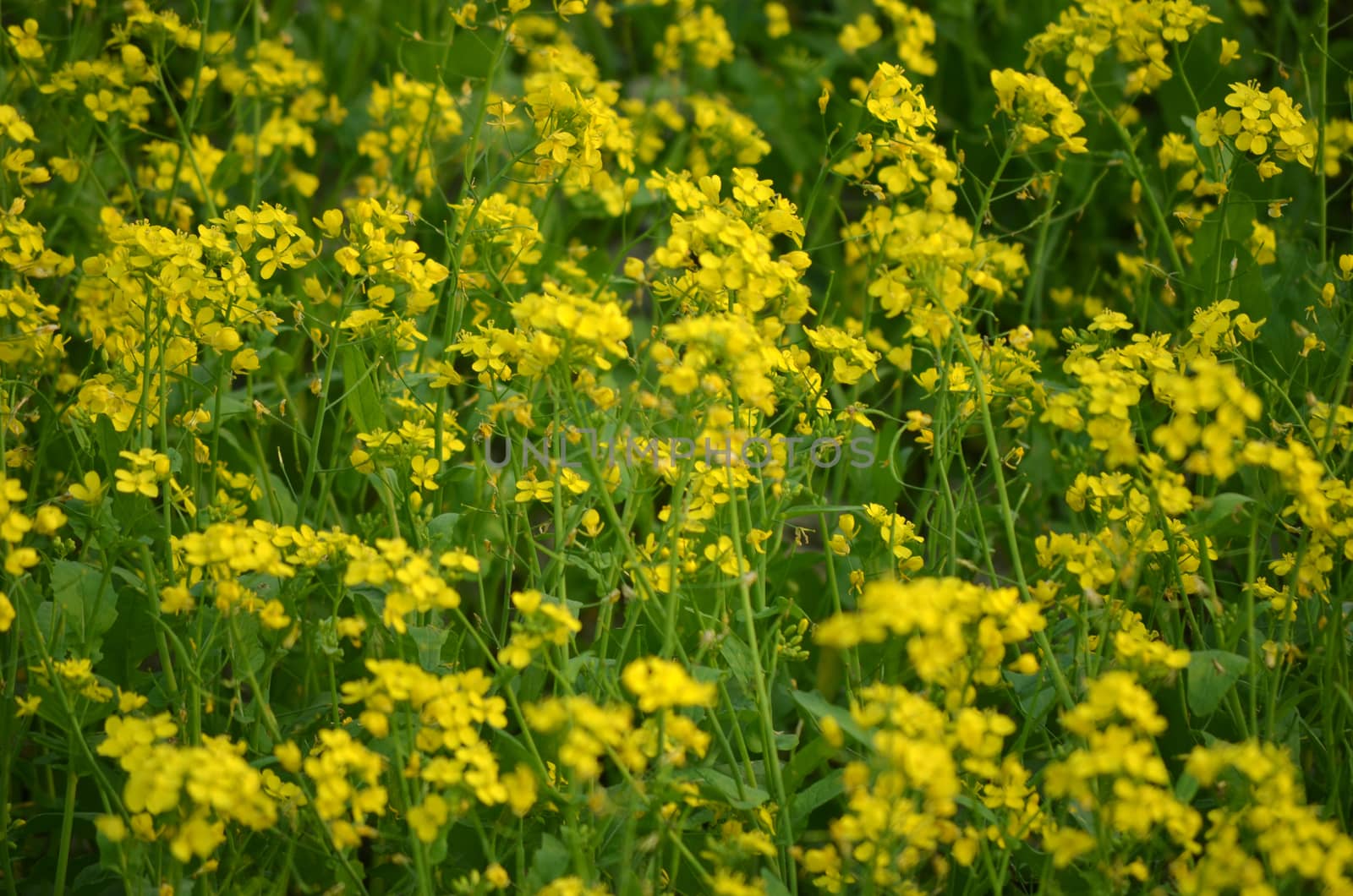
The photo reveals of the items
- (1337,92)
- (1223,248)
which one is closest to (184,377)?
(1223,248)

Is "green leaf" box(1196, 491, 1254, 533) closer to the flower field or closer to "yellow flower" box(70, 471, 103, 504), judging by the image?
the flower field

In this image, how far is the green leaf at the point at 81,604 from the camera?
1948 mm

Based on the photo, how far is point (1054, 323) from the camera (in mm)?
3340

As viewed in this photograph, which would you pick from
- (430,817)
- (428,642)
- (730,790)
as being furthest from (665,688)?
(428,642)

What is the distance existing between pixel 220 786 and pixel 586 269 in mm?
1840

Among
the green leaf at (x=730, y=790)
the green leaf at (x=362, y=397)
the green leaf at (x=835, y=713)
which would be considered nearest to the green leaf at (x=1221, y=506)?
the green leaf at (x=835, y=713)

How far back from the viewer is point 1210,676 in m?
1.80

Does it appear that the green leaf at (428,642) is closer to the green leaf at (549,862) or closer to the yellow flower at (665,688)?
the green leaf at (549,862)

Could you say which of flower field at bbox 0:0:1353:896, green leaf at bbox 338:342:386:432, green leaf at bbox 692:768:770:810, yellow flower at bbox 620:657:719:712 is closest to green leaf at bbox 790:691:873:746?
flower field at bbox 0:0:1353:896

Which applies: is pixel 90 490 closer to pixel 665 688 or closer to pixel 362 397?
pixel 362 397

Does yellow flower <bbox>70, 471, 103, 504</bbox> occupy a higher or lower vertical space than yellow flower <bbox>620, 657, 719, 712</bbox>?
lower

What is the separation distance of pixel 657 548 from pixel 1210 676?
0.80m

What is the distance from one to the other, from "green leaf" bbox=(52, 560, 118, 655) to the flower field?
1cm

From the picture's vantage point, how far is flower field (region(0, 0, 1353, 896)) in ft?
5.14
